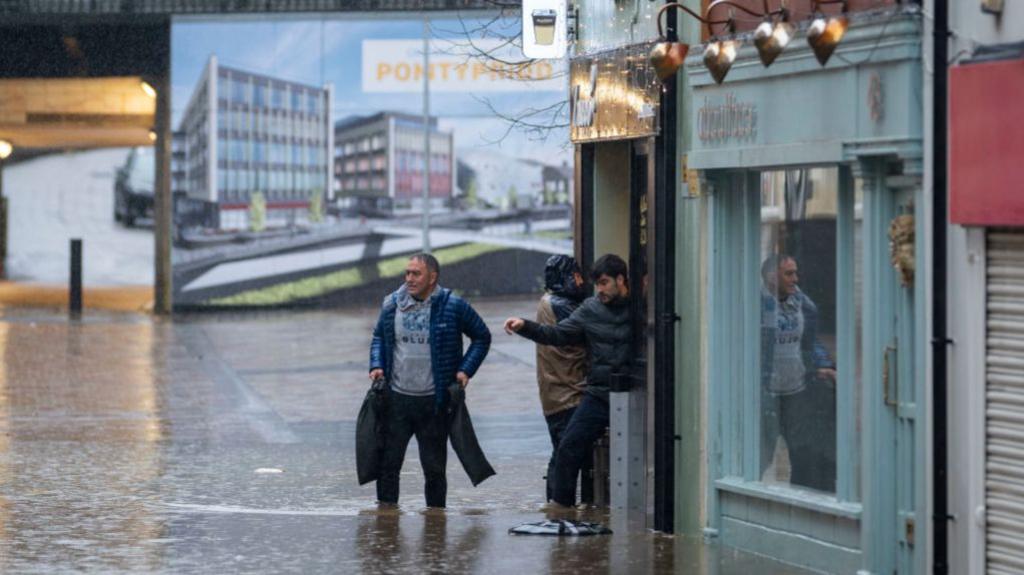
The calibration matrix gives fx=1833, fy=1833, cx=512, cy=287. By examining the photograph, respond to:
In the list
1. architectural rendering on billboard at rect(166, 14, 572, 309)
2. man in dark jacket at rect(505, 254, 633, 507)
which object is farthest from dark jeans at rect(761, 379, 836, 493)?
architectural rendering on billboard at rect(166, 14, 572, 309)

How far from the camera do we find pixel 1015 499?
7.61 m

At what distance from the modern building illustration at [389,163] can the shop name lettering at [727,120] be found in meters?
28.4

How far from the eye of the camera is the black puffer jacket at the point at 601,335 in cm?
1118

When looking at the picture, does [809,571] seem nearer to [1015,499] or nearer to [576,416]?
[1015,499]

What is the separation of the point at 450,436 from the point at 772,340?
9.21 feet

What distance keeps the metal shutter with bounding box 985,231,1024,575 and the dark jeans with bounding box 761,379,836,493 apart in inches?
53.8

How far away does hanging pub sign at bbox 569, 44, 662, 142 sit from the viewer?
10633 mm

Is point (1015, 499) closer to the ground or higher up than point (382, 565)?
higher up

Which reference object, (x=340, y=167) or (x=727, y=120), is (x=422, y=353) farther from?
(x=340, y=167)

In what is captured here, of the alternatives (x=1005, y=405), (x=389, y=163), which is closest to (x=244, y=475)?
(x=1005, y=405)

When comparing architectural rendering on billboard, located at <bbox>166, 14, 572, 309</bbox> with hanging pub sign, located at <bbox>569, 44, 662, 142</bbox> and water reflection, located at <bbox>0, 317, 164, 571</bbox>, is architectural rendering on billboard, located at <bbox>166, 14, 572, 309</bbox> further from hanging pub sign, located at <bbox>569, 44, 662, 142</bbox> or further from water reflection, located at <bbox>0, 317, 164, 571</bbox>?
hanging pub sign, located at <bbox>569, 44, 662, 142</bbox>

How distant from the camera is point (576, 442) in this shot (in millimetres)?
11422

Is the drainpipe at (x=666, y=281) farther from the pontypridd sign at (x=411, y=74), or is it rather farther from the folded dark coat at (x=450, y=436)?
the pontypridd sign at (x=411, y=74)

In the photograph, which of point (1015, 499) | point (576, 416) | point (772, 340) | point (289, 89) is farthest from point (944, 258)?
point (289, 89)
